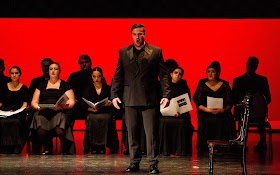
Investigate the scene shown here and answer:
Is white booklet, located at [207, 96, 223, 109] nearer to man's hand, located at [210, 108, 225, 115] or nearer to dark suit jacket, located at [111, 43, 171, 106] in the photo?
man's hand, located at [210, 108, 225, 115]

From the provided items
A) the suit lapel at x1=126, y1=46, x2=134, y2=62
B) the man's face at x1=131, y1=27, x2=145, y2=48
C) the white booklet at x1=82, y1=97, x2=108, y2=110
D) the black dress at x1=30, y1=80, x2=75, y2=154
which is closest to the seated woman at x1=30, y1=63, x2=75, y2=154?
the black dress at x1=30, y1=80, x2=75, y2=154

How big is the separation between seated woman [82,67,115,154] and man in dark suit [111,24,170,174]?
72.1 inches

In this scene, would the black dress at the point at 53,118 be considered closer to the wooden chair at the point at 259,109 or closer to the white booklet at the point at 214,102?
the white booklet at the point at 214,102

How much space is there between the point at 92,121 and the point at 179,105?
120 cm

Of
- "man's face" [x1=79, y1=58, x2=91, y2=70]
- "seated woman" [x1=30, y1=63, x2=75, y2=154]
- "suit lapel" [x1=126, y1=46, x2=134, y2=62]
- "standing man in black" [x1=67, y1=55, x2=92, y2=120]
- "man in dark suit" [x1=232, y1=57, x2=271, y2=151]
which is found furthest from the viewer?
"man's face" [x1=79, y1=58, x2=91, y2=70]

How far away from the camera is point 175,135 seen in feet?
21.7

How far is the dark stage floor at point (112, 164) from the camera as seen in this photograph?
504cm

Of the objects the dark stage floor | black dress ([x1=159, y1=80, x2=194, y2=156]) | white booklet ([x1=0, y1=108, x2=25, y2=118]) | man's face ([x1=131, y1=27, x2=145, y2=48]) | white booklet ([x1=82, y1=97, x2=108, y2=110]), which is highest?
man's face ([x1=131, y1=27, x2=145, y2=48])

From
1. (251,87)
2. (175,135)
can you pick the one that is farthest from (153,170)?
(251,87)

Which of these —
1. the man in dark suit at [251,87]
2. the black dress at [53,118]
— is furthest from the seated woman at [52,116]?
the man in dark suit at [251,87]

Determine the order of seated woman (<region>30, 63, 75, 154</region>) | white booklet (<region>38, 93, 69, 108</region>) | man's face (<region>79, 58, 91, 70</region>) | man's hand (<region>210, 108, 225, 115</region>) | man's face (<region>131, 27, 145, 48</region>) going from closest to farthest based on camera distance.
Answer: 1. man's face (<region>131, 27, 145, 48</region>)
2. white booklet (<region>38, 93, 69, 108</region>)
3. seated woman (<region>30, 63, 75, 154</region>)
4. man's hand (<region>210, 108, 225, 115</region>)
5. man's face (<region>79, 58, 91, 70</region>)

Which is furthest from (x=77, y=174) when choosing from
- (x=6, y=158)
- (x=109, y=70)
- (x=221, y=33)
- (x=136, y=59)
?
(x=221, y=33)

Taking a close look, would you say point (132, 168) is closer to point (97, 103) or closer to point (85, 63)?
point (97, 103)

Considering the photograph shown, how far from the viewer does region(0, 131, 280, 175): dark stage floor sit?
5039mm
